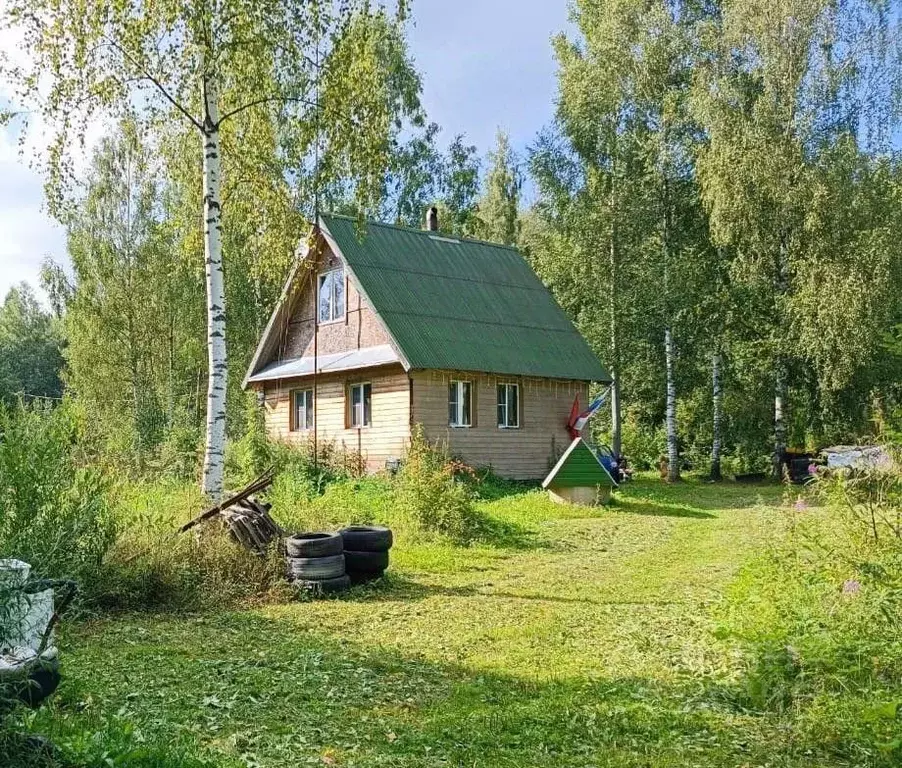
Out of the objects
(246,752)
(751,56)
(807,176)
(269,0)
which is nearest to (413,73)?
(751,56)

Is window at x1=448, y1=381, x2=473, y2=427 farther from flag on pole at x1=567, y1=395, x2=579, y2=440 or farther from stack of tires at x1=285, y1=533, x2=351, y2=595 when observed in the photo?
stack of tires at x1=285, y1=533, x2=351, y2=595

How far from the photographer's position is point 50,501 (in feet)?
24.3

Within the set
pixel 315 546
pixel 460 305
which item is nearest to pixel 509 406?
pixel 460 305

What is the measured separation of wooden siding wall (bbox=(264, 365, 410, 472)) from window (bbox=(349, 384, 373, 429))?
6.6 inches

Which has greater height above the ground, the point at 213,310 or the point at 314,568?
the point at 213,310

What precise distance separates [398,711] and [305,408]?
1832 centimetres

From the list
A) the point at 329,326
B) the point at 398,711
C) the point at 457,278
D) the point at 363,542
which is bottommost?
the point at 398,711

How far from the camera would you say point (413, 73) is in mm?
30516

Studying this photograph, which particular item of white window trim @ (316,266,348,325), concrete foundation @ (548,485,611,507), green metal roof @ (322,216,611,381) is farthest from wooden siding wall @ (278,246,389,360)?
concrete foundation @ (548,485,611,507)

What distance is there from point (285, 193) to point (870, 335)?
623 inches

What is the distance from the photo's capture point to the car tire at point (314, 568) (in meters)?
8.96

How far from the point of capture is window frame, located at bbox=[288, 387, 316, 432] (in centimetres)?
2289

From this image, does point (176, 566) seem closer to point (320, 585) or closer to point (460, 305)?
point (320, 585)

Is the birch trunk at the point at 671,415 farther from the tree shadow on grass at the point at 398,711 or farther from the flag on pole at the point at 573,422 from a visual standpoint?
the tree shadow on grass at the point at 398,711
